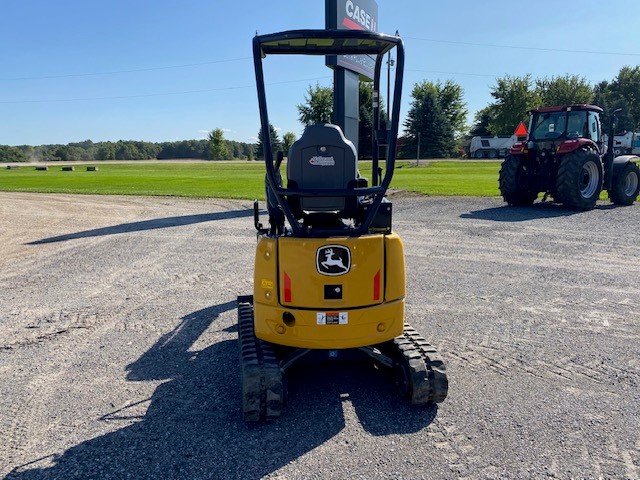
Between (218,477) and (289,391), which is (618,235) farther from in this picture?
(218,477)

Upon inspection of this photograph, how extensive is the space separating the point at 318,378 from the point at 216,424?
110 centimetres

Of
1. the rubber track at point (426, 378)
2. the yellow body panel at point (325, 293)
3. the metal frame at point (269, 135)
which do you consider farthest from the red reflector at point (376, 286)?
the rubber track at point (426, 378)

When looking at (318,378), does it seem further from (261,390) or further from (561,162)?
(561,162)

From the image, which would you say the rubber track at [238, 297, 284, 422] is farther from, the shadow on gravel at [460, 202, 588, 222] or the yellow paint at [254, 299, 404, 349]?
the shadow on gravel at [460, 202, 588, 222]

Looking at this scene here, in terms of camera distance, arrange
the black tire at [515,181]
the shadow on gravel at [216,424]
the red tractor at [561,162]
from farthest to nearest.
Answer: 1. the black tire at [515,181]
2. the red tractor at [561,162]
3. the shadow on gravel at [216,424]

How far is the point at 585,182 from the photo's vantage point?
14.9 metres

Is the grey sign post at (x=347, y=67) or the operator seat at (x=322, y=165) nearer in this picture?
the operator seat at (x=322, y=165)

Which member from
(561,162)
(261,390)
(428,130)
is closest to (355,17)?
(561,162)

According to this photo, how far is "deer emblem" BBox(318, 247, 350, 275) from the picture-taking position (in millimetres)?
3682

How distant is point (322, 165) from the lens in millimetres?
4020

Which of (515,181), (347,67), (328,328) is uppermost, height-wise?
(347,67)

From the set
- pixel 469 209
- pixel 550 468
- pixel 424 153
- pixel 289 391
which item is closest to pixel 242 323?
pixel 289 391

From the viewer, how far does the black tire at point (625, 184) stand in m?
15.1

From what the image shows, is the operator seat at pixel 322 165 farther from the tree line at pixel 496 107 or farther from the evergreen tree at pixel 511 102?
the evergreen tree at pixel 511 102
